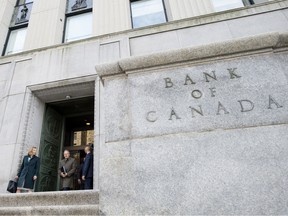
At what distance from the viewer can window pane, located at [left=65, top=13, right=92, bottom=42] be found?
11477 mm

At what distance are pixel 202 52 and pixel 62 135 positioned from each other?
10.1 meters

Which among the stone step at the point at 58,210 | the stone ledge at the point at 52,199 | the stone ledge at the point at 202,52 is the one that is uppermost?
the stone ledge at the point at 202,52

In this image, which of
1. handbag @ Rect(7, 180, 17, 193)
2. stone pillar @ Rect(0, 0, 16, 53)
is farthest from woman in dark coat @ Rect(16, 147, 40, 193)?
stone pillar @ Rect(0, 0, 16, 53)

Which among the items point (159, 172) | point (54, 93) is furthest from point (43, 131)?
point (159, 172)

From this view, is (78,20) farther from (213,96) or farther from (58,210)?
(58,210)

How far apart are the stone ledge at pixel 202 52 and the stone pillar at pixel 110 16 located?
7.49m

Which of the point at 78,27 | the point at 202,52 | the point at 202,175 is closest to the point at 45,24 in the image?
the point at 78,27

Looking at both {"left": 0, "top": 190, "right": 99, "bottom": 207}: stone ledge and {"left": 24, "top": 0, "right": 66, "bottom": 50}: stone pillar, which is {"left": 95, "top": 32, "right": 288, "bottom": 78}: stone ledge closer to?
{"left": 0, "top": 190, "right": 99, "bottom": 207}: stone ledge

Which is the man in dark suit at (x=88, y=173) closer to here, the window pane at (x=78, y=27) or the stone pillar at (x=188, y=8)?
the window pane at (x=78, y=27)

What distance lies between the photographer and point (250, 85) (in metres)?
2.99

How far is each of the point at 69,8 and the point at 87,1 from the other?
114cm

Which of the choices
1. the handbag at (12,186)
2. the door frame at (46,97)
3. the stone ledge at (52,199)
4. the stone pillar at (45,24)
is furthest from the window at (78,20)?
the stone ledge at (52,199)

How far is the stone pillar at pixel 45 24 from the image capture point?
10883 millimetres

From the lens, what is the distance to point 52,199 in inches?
129
